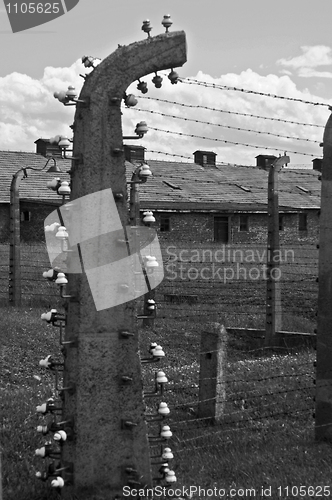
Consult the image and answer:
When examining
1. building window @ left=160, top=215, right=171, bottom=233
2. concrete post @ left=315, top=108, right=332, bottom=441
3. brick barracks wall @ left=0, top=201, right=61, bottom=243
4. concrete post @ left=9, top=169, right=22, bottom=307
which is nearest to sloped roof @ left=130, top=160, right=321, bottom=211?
building window @ left=160, top=215, right=171, bottom=233

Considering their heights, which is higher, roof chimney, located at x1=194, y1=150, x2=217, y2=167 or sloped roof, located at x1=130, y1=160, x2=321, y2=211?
roof chimney, located at x1=194, y1=150, x2=217, y2=167

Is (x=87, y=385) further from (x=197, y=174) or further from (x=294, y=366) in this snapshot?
(x=197, y=174)

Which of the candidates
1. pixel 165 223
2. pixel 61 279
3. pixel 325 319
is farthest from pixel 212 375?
pixel 165 223

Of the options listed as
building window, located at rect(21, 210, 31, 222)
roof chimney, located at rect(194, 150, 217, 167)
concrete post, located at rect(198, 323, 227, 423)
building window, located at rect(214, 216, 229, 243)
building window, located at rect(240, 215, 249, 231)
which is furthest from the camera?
roof chimney, located at rect(194, 150, 217, 167)

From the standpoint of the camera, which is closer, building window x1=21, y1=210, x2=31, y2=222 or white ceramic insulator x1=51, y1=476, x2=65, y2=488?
white ceramic insulator x1=51, y1=476, x2=65, y2=488

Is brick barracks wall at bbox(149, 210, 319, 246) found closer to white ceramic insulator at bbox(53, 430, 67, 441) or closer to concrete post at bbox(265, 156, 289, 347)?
concrete post at bbox(265, 156, 289, 347)

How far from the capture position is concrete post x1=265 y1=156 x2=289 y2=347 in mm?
11609

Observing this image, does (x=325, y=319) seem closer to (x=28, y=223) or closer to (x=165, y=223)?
(x=28, y=223)

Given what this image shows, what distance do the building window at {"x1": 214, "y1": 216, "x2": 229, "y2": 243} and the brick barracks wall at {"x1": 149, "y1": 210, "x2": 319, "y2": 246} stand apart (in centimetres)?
28

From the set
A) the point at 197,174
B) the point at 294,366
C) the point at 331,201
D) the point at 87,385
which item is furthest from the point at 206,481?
the point at 197,174

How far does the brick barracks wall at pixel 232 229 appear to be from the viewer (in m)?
35.5

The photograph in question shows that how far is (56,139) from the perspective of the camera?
5.21 m

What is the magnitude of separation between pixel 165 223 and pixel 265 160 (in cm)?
1447

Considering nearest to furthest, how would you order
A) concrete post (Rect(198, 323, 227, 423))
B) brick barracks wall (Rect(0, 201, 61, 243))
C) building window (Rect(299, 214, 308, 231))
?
concrete post (Rect(198, 323, 227, 423)), brick barracks wall (Rect(0, 201, 61, 243)), building window (Rect(299, 214, 308, 231))
